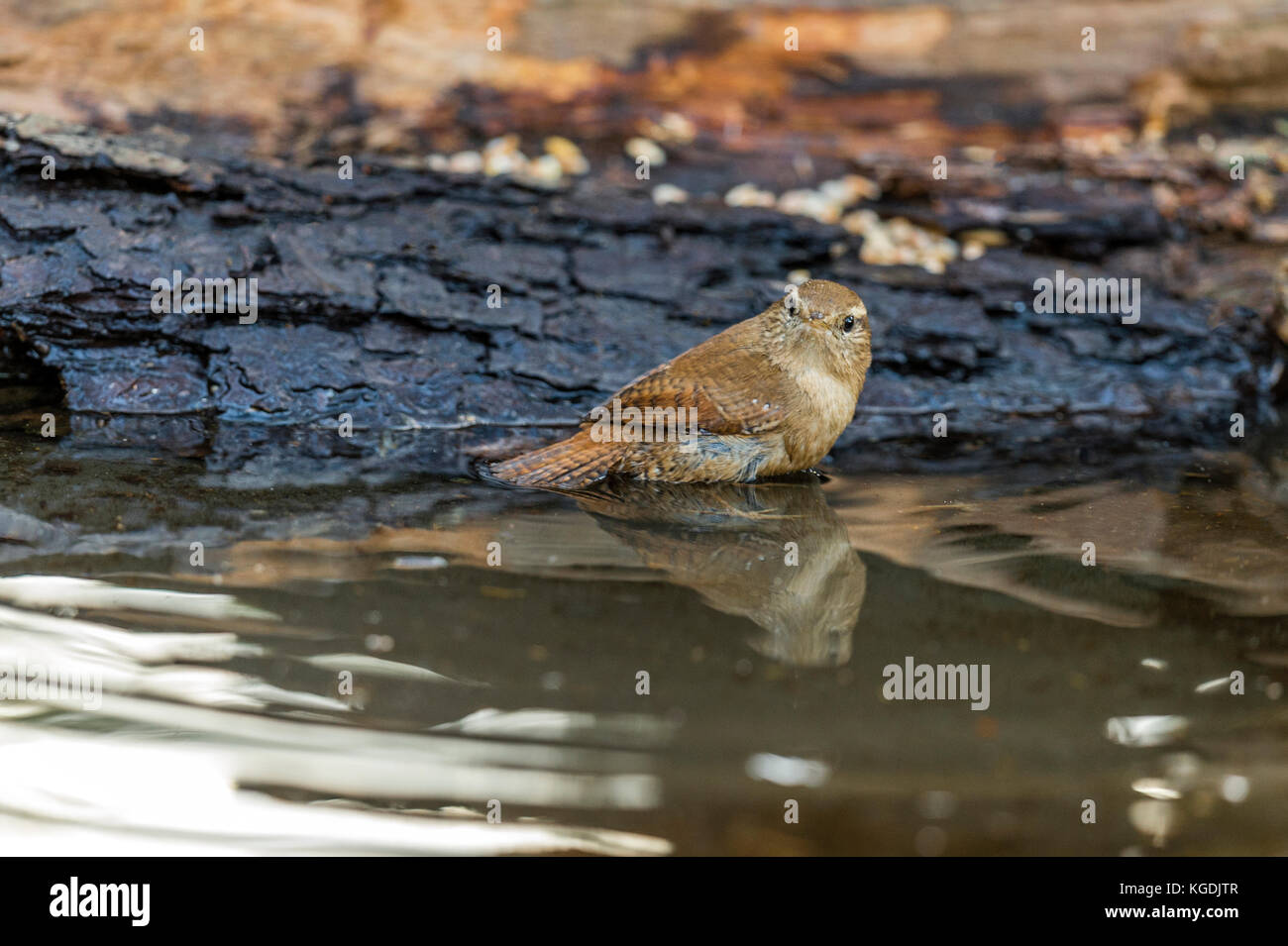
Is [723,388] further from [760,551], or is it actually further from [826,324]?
[760,551]

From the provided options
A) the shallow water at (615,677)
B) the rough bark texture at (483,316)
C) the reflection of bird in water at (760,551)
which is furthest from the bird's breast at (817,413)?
the shallow water at (615,677)

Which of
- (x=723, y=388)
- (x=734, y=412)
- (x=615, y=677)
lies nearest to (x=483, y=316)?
(x=723, y=388)

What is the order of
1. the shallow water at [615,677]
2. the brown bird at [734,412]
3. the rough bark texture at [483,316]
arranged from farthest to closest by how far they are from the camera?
1. the rough bark texture at [483,316]
2. the brown bird at [734,412]
3. the shallow water at [615,677]

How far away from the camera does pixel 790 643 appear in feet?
10.7

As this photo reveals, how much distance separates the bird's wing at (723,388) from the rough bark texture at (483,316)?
0.76 m

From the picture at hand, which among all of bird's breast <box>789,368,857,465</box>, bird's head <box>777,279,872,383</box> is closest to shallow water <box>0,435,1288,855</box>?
bird's breast <box>789,368,857,465</box>

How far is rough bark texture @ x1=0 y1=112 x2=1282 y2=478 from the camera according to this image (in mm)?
5500

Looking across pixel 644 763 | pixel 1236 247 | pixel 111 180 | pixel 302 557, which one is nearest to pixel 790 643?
pixel 644 763

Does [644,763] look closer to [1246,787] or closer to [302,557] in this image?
[1246,787]

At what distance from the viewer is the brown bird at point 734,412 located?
488 cm

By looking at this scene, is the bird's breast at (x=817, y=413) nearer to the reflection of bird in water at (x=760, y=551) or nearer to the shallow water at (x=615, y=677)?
the reflection of bird in water at (x=760, y=551)

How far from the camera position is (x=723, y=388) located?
4.95 meters

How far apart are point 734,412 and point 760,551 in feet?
3.10

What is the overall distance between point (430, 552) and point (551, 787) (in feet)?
4.83
